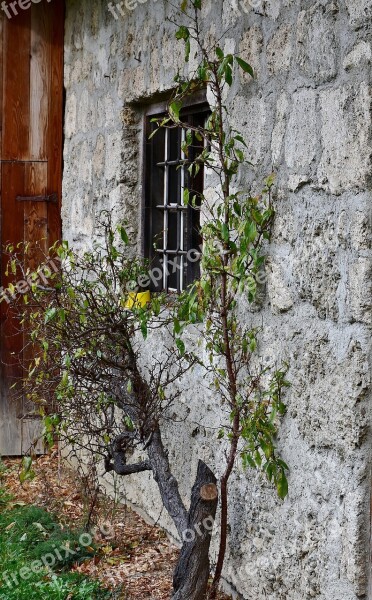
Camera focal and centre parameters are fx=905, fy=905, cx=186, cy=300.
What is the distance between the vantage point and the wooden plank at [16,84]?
20.5 ft

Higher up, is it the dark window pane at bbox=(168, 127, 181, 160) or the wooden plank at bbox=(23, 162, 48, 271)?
the dark window pane at bbox=(168, 127, 181, 160)

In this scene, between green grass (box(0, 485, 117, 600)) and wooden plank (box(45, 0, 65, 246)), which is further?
wooden plank (box(45, 0, 65, 246))

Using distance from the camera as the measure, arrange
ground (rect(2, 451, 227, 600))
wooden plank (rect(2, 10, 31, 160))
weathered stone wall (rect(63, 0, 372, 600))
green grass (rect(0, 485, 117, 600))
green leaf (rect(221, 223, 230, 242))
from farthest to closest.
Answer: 1. wooden plank (rect(2, 10, 31, 160))
2. ground (rect(2, 451, 227, 600))
3. green grass (rect(0, 485, 117, 600))
4. green leaf (rect(221, 223, 230, 242))
5. weathered stone wall (rect(63, 0, 372, 600))

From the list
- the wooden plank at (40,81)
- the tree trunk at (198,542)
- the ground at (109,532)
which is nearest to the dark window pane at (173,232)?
the ground at (109,532)

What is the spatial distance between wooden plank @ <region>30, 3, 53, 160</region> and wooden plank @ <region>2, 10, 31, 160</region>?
0.14 feet

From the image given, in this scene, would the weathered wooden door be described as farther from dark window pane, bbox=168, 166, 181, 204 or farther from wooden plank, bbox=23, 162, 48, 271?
dark window pane, bbox=168, 166, 181, 204

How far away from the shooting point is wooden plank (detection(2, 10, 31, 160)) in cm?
626

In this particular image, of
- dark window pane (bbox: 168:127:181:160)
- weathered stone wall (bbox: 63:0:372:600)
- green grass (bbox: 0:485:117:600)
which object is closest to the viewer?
weathered stone wall (bbox: 63:0:372:600)

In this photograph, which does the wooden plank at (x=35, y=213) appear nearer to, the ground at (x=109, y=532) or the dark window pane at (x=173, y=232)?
the ground at (x=109, y=532)

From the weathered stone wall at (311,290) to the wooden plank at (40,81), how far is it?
2.55m

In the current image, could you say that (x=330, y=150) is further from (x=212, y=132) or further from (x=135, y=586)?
(x=135, y=586)

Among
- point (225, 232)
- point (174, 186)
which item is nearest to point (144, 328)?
point (225, 232)

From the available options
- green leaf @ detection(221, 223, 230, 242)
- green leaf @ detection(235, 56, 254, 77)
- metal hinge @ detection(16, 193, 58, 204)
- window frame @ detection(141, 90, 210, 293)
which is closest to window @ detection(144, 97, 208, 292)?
window frame @ detection(141, 90, 210, 293)

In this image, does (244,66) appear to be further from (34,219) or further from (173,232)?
(34,219)
